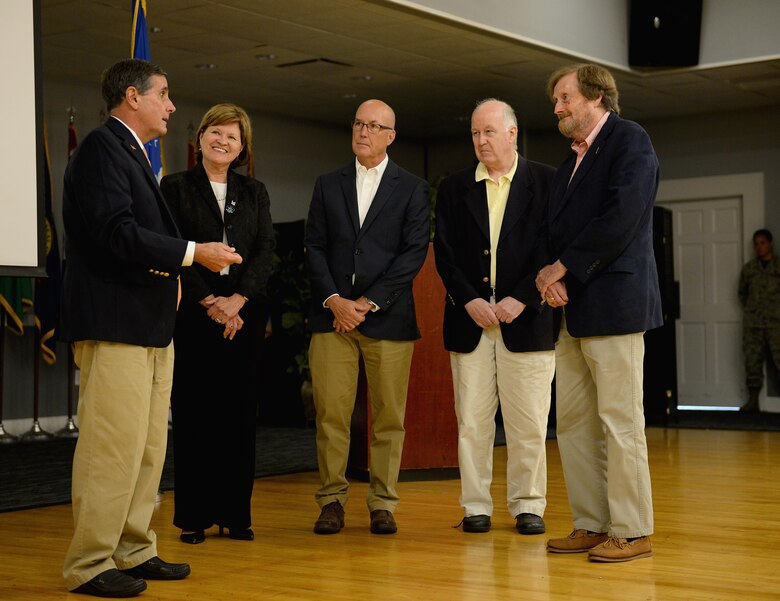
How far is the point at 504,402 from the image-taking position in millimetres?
4094

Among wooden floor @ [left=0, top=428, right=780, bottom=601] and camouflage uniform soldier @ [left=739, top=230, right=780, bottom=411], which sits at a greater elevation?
camouflage uniform soldier @ [left=739, top=230, right=780, bottom=411]

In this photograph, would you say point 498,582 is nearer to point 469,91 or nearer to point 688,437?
point 688,437

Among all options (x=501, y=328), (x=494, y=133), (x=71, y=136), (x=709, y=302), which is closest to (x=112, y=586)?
(x=501, y=328)

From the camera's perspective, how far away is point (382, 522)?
4039 millimetres

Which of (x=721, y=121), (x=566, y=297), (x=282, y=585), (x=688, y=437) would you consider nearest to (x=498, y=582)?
(x=282, y=585)

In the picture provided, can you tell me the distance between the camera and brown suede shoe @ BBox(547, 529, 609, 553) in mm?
3588

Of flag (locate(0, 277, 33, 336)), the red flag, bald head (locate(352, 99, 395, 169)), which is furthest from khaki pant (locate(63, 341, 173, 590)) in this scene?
the red flag

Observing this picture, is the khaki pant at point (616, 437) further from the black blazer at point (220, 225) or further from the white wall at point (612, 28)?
the white wall at point (612, 28)

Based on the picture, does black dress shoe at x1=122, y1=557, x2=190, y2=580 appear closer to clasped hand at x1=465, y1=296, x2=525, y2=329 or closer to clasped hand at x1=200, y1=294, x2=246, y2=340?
clasped hand at x1=200, y1=294, x2=246, y2=340

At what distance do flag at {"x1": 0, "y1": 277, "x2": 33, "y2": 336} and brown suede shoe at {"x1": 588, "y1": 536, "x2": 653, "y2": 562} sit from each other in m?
5.50

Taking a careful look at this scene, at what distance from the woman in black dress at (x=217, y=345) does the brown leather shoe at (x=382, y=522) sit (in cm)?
46

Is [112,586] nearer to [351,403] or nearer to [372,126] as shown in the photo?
[351,403]

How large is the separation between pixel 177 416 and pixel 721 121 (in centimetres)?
805

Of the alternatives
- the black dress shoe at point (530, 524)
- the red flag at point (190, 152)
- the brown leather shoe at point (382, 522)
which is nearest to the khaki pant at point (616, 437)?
the black dress shoe at point (530, 524)
